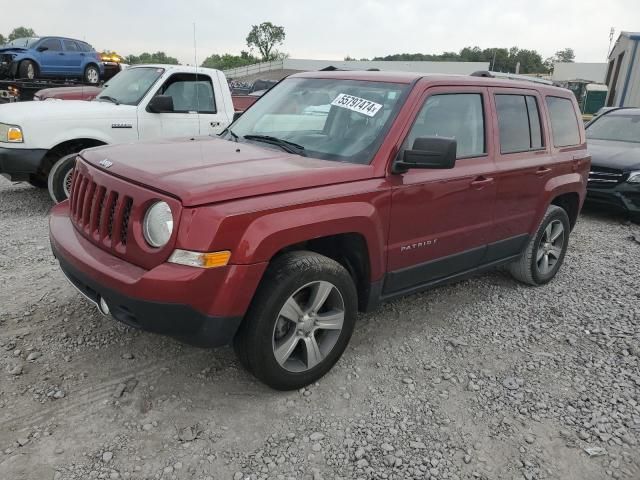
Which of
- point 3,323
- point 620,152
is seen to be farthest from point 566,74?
point 3,323

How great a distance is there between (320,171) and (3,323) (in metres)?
2.50

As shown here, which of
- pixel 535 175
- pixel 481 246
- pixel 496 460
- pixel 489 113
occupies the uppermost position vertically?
pixel 489 113

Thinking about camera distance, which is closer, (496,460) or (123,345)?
(496,460)

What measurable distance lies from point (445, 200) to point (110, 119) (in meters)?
4.67

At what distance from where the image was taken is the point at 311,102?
12.1 feet

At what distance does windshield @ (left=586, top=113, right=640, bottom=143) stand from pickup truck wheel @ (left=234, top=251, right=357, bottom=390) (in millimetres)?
7664

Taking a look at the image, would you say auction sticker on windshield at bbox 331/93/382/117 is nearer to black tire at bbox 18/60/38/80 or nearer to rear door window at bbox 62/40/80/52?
black tire at bbox 18/60/38/80

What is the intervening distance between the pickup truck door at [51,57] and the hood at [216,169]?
16915 mm

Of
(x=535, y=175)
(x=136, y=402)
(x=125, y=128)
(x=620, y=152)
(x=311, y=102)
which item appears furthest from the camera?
(x=620, y=152)

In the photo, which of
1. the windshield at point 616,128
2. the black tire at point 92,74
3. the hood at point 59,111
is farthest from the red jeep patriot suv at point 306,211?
the black tire at point 92,74

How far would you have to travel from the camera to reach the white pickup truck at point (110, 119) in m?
5.93

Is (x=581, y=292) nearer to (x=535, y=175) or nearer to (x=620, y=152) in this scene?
(x=535, y=175)

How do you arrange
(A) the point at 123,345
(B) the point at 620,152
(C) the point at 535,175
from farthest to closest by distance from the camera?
(B) the point at 620,152, (C) the point at 535,175, (A) the point at 123,345

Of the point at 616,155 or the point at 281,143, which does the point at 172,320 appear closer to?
the point at 281,143
